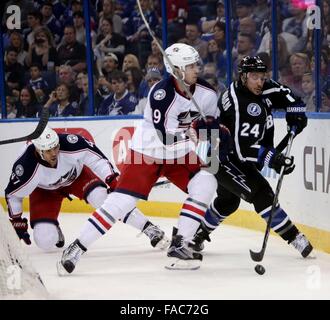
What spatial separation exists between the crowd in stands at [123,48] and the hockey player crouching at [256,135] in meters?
1.03

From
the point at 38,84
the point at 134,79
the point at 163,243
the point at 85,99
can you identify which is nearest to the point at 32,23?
the point at 38,84

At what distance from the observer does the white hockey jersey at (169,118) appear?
530 centimetres

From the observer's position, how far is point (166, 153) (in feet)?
17.8

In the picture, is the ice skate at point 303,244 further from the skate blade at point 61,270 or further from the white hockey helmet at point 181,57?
the skate blade at point 61,270

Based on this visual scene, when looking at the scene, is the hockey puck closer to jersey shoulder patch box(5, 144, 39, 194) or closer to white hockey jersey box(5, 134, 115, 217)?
white hockey jersey box(5, 134, 115, 217)

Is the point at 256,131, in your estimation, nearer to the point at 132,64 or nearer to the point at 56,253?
the point at 56,253

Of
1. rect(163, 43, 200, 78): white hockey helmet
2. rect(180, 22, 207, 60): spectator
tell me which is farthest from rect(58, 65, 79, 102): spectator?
rect(163, 43, 200, 78): white hockey helmet

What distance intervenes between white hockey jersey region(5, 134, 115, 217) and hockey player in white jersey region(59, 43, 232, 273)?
692mm

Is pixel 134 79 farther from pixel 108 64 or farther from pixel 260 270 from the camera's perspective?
pixel 260 270

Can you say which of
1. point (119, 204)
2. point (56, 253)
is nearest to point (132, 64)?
point (56, 253)

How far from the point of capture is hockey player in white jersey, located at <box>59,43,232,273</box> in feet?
17.2

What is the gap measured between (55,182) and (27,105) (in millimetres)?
2584

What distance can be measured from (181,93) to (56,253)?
1.50 meters

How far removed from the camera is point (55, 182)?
625cm
